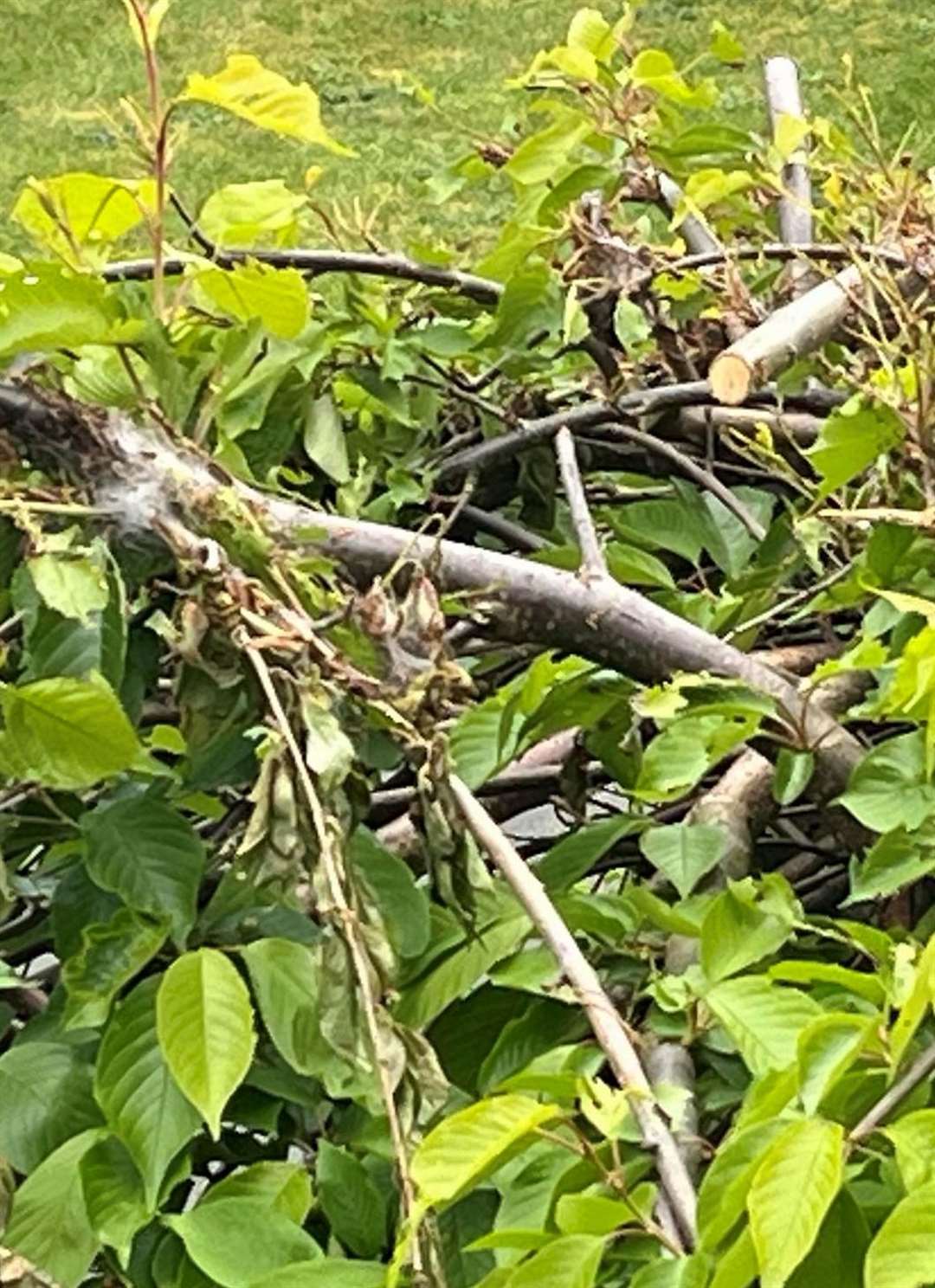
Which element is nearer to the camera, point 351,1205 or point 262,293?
point 351,1205

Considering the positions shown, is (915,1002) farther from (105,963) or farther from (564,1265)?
(105,963)

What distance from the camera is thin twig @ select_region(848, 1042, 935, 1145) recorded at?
537mm

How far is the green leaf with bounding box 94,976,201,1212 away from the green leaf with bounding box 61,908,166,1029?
2cm

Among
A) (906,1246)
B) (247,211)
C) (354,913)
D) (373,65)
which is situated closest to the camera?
(906,1246)

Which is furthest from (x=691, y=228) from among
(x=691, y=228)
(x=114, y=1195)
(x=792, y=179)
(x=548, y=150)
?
(x=114, y=1195)

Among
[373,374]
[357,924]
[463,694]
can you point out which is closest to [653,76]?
[373,374]

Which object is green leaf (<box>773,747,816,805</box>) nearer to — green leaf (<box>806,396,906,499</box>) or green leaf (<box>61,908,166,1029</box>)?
green leaf (<box>806,396,906,499</box>)

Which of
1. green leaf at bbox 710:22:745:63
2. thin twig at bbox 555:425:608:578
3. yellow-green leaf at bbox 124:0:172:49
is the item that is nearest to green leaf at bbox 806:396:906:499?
thin twig at bbox 555:425:608:578

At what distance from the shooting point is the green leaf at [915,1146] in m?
0.51

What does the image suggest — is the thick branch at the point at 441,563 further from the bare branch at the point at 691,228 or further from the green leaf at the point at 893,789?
the bare branch at the point at 691,228

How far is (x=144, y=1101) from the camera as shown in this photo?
2.21ft

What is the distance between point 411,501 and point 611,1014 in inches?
17.0

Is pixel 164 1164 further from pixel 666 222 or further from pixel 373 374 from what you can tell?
pixel 666 222

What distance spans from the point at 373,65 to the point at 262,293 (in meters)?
6.45
